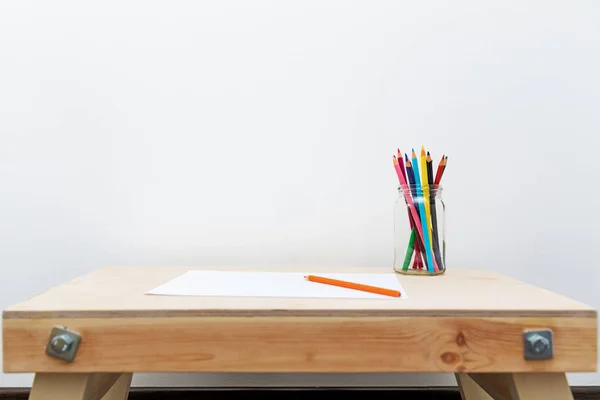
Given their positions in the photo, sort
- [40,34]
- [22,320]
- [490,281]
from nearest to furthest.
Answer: [22,320]
[490,281]
[40,34]

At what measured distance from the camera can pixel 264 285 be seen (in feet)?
2.20

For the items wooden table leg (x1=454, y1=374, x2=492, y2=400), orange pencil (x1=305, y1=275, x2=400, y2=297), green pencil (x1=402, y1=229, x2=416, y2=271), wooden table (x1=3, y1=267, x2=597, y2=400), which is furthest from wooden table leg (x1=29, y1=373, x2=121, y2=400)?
wooden table leg (x1=454, y1=374, x2=492, y2=400)

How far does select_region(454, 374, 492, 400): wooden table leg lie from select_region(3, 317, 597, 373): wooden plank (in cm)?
26

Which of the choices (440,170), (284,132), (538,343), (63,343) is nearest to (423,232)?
(440,170)

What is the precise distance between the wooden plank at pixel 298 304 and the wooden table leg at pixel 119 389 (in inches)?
8.0

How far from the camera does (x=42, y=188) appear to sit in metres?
0.94

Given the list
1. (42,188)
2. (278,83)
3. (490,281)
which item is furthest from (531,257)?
(42,188)

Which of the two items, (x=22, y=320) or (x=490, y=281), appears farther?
(x=490, y=281)

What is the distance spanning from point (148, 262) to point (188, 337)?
1.48 feet

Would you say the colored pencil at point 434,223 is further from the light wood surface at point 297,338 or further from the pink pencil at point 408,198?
the light wood surface at point 297,338

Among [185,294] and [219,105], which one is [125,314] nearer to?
[185,294]

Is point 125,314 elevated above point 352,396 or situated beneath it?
elevated above

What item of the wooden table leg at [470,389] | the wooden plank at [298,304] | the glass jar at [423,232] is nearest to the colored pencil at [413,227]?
the glass jar at [423,232]

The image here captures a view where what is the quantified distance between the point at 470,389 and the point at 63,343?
25.2 inches
